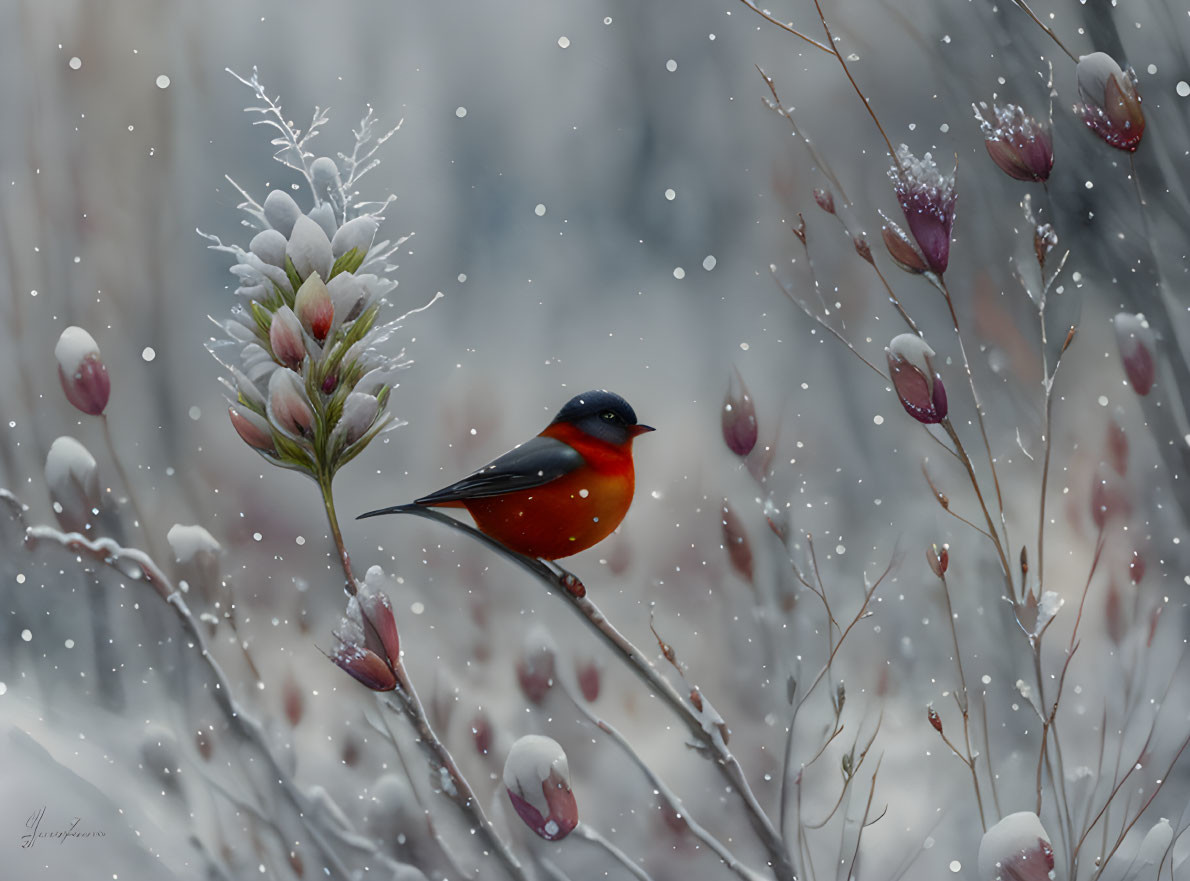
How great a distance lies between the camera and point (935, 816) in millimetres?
612

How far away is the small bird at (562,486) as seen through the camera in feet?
1.92

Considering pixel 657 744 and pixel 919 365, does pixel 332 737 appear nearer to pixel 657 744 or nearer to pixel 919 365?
pixel 657 744

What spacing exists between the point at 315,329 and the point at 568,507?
0.20 meters

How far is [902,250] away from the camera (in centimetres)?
63

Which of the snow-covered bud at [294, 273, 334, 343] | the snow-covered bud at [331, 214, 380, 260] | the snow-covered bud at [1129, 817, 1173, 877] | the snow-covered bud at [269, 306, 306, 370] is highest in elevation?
the snow-covered bud at [331, 214, 380, 260]

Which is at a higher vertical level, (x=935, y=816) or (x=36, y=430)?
(x=36, y=430)

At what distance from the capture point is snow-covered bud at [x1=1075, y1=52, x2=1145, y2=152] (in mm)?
629

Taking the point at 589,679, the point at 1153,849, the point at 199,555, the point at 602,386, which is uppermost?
the point at 602,386

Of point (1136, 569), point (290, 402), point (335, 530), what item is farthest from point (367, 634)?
point (1136, 569)

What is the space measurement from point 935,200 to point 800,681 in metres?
0.36

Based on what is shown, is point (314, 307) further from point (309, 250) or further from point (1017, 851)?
point (1017, 851)

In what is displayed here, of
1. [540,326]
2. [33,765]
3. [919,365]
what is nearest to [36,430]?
[33,765]
